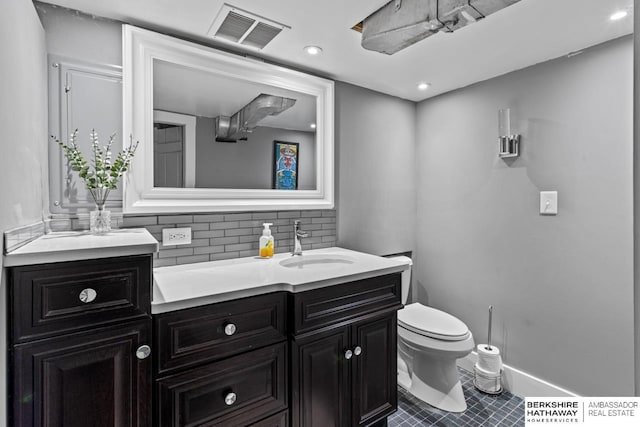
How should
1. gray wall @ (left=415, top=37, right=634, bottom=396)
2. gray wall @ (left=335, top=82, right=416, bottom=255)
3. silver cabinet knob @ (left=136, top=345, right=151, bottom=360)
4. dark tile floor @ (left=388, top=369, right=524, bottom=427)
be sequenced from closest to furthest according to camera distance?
silver cabinet knob @ (left=136, top=345, right=151, bottom=360), gray wall @ (left=415, top=37, right=634, bottom=396), dark tile floor @ (left=388, top=369, right=524, bottom=427), gray wall @ (left=335, top=82, right=416, bottom=255)

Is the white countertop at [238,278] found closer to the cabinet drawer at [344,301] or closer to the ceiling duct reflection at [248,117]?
the cabinet drawer at [344,301]

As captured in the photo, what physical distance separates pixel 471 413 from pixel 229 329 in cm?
158

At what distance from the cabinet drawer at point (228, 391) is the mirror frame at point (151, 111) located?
0.78 meters

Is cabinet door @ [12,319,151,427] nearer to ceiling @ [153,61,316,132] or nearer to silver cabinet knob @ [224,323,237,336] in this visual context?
silver cabinet knob @ [224,323,237,336]

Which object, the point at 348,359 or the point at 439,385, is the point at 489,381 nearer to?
the point at 439,385

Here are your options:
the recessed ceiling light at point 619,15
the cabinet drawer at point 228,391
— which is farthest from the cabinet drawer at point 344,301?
the recessed ceiling light at point 619,15

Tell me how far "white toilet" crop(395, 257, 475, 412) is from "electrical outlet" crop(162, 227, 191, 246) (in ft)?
3.95

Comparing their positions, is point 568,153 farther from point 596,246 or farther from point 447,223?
point 447,223

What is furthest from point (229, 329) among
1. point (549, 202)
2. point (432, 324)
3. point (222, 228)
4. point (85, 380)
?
point (549, 202)

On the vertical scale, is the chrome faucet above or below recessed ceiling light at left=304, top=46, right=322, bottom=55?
below

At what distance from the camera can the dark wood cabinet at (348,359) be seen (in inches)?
54.1

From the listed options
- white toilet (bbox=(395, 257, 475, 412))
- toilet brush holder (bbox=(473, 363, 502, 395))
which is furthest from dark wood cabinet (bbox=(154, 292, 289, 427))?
toilet brush holder (bbox=(473, 363, 502, 395))

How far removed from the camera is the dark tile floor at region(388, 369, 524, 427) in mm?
1803

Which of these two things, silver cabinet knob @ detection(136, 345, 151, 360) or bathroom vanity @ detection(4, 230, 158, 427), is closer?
bathroom vanity @ detection(4, 230, 158, 427)
